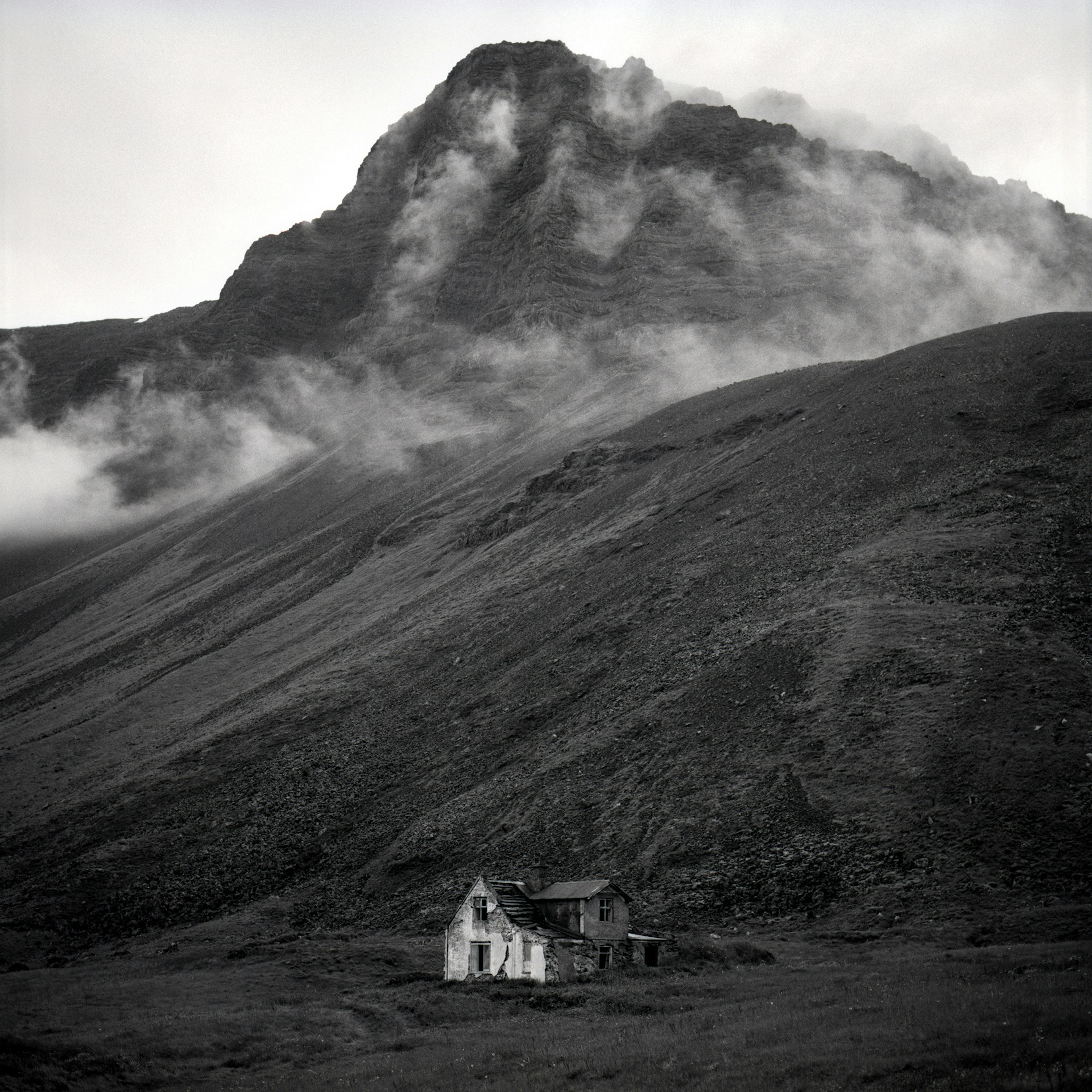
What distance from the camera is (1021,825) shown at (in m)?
44.1

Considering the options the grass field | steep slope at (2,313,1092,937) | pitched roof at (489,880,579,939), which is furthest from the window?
steep slope at (2,313,1092,937)

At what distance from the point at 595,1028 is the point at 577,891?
9700 millimetres

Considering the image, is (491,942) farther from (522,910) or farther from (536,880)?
(536,880)

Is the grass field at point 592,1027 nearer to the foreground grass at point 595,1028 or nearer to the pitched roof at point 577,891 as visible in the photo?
the foreground grass at point 595,1028

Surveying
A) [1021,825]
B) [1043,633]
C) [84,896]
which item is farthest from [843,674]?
[84,896]

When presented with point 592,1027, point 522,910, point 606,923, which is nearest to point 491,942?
point 522,910

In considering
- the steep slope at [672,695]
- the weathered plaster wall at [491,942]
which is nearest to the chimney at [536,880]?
the weathered plaster wall at [491,942]

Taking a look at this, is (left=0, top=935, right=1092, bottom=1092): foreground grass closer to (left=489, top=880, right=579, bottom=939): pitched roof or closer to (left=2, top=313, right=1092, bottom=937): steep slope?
(left=489, top=880, right=579, bottom=939): pitched roof

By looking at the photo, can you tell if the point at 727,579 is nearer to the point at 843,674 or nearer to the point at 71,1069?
the point at 843,674

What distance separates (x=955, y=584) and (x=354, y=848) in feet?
124

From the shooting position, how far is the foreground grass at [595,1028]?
21531mm

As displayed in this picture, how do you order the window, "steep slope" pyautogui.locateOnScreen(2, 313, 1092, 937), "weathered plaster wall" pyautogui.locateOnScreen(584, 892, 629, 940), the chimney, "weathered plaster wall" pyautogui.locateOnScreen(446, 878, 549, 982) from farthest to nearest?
1. "steep slope" pyautogui.locateOnScreen(2, 313, 1092, 937)
2. the chimney
3. the window
4. "weathered plaster wall" pyautogui.locateOnScreen(584, 892, 629, 940)
5. "weathered plaster wall" pyautogui.locateOnScreen(446, 878, 549, 982)

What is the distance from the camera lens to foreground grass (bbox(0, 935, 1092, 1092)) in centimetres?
2153

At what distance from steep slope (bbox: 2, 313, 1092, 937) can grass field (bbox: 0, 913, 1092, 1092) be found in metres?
9.38
